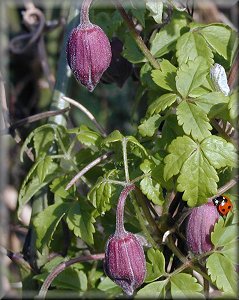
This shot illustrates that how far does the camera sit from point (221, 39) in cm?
140

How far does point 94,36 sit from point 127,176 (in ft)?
0.82

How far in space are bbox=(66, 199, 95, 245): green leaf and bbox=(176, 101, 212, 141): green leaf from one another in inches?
10.3

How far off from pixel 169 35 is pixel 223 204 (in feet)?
1.19

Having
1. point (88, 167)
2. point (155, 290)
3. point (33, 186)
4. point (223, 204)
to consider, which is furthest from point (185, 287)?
point (33, 186)

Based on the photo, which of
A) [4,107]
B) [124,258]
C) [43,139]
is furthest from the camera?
[4,107]

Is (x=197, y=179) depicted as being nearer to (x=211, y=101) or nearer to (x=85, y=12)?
(x=211, y=101)

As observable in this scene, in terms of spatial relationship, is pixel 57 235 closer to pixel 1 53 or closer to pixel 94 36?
pixel 94 36

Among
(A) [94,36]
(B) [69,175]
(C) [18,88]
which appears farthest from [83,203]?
(C) [18,88]

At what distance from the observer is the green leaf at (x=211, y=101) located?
4.11ft

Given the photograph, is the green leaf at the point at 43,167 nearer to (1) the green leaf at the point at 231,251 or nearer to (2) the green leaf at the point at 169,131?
(2) the green leaf at the point at 169,131

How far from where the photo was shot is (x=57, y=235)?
157 centimetres

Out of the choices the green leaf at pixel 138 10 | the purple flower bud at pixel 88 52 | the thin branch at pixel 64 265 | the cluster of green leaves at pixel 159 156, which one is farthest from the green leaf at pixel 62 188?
the green leaf at pixel 138 10

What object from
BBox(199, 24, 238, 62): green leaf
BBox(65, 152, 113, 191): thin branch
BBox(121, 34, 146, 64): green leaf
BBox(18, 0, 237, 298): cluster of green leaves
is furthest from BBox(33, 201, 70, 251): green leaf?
BBox(199, 24, 238, 62): green leaf

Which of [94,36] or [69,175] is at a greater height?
[94,36]
